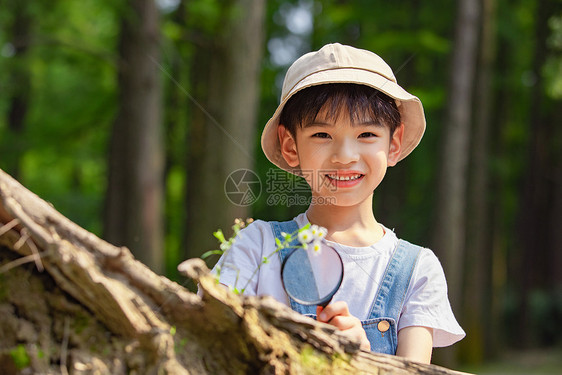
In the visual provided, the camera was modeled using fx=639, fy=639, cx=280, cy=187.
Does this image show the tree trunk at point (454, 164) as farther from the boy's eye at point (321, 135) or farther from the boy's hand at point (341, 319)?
the boy's hand at point (341, 319)

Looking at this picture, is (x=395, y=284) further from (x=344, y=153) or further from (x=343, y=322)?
(x=344, y=153)

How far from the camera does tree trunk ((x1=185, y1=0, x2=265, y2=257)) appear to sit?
21.5 ft

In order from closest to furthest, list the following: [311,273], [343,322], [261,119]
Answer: [343,322]
[311,273]
[261,119]

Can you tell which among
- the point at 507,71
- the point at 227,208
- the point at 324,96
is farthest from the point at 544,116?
the point at 324,96

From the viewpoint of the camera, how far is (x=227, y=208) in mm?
6559

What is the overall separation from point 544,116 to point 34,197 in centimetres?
1576

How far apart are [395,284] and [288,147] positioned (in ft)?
2.03

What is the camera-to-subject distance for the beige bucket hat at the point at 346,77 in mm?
2127

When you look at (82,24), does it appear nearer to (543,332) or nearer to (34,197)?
(34,197)

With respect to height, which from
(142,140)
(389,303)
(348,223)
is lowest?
(389,303)

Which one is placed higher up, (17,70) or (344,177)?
(17,70)

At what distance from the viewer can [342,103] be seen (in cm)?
213

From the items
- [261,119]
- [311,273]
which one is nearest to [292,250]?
[311,273]

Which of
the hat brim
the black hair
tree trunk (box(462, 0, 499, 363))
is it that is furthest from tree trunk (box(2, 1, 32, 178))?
the black hair
